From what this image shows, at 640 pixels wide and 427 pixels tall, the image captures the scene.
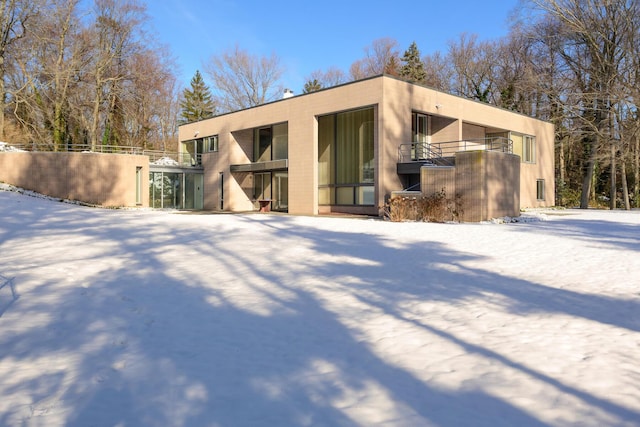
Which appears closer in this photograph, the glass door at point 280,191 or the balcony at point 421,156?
the balcony at point 421,156

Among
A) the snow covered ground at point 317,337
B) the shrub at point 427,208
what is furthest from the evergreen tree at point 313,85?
the snow covered ground at point 317,337

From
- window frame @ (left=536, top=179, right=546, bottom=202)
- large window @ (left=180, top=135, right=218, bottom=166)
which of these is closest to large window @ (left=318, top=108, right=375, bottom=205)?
large window @ (left=180, top=135, right=218, bottom=166)

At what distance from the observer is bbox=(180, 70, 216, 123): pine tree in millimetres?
52281

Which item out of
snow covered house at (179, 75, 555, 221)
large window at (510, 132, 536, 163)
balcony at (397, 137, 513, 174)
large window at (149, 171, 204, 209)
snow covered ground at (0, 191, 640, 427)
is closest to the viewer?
snow covered ground at (0, 191, 640, 427)

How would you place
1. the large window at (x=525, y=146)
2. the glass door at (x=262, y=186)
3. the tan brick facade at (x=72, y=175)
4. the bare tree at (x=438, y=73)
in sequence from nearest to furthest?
the tan brick facade at (x=72, y=175) < the large window at (x=525, y=146) < the glass door at (x=262, y=186) < the bare tree at (x=438, y=73)

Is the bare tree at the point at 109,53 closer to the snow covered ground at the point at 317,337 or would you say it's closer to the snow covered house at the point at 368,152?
the snow covered house at the point at 368,152

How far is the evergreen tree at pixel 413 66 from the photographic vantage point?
→ 45.6m

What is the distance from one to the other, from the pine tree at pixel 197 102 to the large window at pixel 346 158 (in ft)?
97.5

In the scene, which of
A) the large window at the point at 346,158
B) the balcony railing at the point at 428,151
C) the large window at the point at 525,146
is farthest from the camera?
the large window at the point at 525,146

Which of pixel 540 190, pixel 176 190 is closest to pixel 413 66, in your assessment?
pixel 540 190

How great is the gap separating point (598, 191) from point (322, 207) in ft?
98.8

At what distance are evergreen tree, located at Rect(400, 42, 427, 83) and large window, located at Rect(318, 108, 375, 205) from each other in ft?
75.6

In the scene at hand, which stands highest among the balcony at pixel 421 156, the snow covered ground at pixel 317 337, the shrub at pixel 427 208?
the balcony at pixel 421 156

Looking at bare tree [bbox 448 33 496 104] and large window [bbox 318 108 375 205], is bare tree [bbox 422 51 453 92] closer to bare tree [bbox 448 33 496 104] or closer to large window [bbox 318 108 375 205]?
bare tree [bbox 448 33 496 104]
